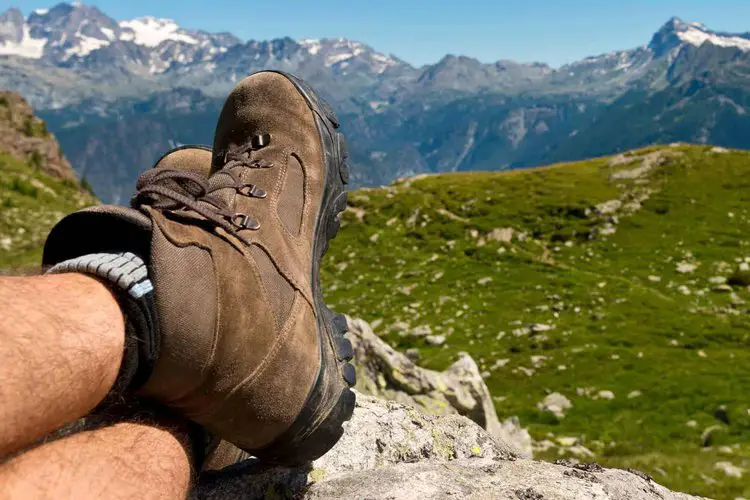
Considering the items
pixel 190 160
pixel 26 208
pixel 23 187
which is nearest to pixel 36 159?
pixel 23 187

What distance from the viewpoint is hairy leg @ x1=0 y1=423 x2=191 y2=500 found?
1.98 m

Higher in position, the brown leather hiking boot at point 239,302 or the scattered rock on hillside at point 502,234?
the brown leather hiking boot at point 239,302

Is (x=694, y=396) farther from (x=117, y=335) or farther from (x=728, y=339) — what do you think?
(x=117, y=335)

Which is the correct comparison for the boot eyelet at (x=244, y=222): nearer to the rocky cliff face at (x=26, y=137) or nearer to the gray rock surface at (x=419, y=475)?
the gray rock surface at (x=419, y=475)

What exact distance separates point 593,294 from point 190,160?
25.4 meters

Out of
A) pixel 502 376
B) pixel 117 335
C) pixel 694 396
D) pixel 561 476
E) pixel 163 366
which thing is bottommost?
pixel 502 376

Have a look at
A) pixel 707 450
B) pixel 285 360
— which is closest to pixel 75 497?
pixel 285 360

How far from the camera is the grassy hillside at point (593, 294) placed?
48.2 ft

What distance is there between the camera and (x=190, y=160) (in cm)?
499

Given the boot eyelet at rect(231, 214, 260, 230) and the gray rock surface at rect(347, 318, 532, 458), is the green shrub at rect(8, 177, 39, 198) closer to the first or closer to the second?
the gray rock surface at rect(347, 318, 532, 458)

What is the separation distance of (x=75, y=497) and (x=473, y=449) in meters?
3.02

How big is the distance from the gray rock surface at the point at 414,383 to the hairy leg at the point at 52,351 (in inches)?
279

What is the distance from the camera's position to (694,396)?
53.3 ft

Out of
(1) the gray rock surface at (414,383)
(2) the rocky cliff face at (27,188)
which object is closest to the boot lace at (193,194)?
(1) the gray rock surface at (414,383)
